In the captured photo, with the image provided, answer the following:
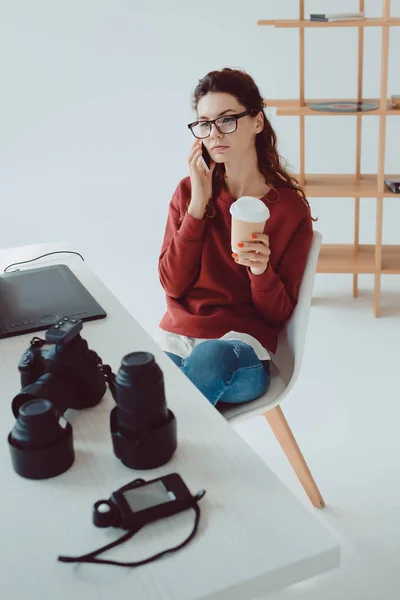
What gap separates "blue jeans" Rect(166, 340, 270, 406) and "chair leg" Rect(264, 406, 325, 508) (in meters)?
0.19

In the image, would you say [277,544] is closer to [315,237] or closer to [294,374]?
[294,374]

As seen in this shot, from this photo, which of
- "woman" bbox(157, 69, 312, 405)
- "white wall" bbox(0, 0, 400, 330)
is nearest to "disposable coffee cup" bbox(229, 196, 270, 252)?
"woman" bbox(157, 69, 312, 405)

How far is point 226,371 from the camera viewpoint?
1.66 m

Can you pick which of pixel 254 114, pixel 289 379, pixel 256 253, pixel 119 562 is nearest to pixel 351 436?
pixel 289 379

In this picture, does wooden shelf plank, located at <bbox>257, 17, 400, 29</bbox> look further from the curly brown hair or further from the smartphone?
the smartphone

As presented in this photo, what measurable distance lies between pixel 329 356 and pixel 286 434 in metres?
1.02

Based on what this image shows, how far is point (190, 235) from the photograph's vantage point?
189 cm

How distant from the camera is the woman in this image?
6.03 feet

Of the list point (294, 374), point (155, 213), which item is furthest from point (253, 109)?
point (155, 213)

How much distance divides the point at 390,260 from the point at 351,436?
121 cm

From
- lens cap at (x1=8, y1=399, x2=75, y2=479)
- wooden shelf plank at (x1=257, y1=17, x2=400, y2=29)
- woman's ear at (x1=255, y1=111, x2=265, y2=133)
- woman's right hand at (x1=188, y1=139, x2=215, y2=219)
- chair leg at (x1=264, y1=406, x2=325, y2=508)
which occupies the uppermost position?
wooden shelf plank at (x1=257, y1=17, x2=400, y2=29)

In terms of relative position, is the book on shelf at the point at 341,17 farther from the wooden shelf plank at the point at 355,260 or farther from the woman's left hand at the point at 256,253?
the woman's left hand at the point at 256,253

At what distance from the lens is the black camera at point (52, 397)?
1.00 m

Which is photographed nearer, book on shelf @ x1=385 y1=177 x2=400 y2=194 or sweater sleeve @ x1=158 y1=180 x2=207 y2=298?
sweater sleeve @ x1=158 y1=180 x2=207 y2=298
